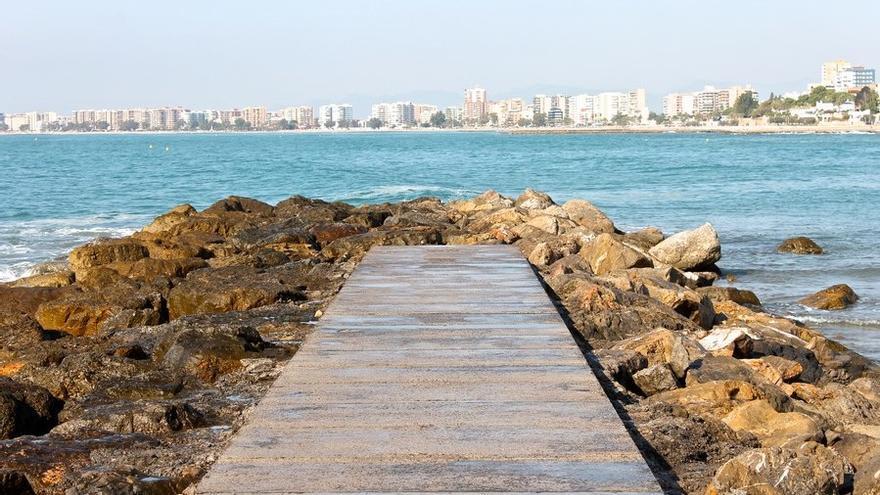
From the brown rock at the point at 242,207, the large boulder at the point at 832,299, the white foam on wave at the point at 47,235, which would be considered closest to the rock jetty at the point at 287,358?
the large boulder at the point at 832,299

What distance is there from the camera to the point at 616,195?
4197 centimetres

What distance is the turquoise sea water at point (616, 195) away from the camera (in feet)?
66.5

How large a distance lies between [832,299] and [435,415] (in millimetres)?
11681

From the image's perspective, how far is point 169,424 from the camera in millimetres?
6758

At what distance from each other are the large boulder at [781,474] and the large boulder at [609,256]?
26.8ft

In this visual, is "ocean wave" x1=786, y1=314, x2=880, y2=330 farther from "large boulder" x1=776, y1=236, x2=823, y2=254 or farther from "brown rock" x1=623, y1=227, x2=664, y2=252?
"large boulder" x1=776, y1=236, x2=823, y2=254

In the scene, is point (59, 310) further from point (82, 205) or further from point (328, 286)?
point (82, 205)

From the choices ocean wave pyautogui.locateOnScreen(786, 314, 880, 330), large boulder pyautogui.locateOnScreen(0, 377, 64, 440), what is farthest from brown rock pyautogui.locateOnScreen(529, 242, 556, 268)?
large boulder pyautogui.locateOnScreen(0, 377, 64, 440)

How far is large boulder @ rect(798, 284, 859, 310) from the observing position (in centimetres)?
1591

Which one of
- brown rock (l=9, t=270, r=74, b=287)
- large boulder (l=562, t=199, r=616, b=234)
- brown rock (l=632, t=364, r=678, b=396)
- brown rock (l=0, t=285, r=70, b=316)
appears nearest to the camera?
brown rock (l=632, t=364, r=678, b=396)

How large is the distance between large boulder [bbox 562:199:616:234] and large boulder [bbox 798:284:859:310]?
11.4ft

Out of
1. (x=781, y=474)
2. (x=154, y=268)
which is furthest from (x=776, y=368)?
(x=154, y=268)

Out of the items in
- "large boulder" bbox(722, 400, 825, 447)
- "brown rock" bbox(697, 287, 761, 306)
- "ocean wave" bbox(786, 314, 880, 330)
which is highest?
"large boulder" bbox(722, 400, 825, 447)

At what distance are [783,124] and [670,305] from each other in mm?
181582
